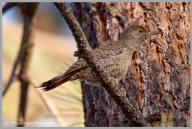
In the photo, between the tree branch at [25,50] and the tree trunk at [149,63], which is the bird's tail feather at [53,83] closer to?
the tree trunk at [149,63]

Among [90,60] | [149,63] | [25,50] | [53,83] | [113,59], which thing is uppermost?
[25,50]

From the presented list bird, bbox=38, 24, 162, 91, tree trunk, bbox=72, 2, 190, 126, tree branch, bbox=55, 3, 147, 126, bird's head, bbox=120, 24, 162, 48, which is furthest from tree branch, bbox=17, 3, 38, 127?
tree branch, bbox=55, 3, 147, 126

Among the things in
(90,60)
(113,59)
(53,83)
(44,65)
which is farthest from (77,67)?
(44,65)

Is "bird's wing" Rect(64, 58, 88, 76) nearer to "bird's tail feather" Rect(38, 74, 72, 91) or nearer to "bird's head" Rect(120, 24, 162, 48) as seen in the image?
"bird's tail feather" Rect(38, 74, 72, 91)

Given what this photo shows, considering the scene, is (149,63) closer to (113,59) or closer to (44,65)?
(113,59)

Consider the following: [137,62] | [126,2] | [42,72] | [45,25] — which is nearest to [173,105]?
[137,62]

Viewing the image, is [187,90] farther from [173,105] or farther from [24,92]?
[24,92]
